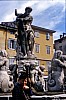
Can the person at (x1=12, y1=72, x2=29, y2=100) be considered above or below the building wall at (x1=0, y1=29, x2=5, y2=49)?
above

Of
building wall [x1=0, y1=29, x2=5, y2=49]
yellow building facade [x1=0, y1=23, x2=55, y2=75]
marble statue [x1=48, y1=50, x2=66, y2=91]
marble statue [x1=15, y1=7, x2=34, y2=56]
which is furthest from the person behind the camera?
yellow building facade [x1=0, y1=23, x2=55, y2=75]

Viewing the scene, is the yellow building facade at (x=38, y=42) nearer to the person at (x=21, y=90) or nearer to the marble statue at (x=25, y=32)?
the marble statue at (x=25, y=32)

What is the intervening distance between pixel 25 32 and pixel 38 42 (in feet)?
130

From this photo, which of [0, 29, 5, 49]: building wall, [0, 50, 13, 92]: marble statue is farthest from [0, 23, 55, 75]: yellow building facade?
[0, 50, 13, 92]: marble statue

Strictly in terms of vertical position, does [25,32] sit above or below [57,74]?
above

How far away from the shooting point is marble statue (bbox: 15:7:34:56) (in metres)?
14.9

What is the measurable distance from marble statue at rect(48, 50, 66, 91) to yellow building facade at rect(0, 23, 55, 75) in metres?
35.2

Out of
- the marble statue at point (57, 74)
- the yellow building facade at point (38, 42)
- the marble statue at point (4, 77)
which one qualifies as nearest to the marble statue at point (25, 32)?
the marble statue at point (57, 74)

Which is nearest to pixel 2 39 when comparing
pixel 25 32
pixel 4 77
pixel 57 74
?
pixel 25 32

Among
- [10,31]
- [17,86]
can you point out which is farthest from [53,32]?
[17,86]

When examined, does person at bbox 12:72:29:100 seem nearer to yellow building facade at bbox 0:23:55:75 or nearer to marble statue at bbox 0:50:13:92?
marble statue at bbox 0:50:13:92

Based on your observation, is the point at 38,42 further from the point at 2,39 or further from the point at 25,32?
the point at 25,32

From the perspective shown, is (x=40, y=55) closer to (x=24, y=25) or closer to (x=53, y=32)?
(x=53, y=32)

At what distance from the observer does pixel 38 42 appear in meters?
54.5
